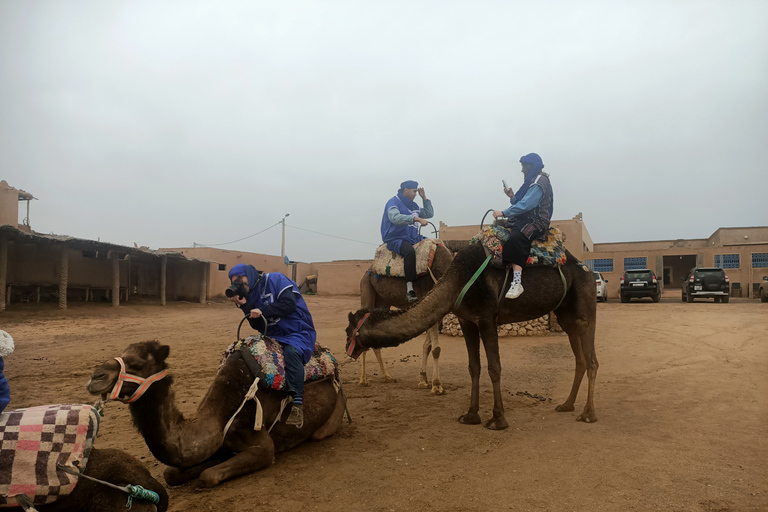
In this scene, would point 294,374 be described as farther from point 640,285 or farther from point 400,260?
point 640,285

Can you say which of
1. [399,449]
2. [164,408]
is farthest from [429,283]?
[164,408]

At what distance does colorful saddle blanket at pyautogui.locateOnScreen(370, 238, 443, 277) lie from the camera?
7.39 metres

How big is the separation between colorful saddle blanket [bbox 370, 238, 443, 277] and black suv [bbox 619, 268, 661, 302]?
20134 millimetres

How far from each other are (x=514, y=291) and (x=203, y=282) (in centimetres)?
2469

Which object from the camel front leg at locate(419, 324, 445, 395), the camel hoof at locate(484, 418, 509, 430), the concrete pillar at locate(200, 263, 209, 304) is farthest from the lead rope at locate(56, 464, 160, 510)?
the concrete pillar at locate(200, 263, 209, 304)

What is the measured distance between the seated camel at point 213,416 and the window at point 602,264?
106 feet

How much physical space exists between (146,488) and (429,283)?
5.12 metres

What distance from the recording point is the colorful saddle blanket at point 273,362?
4.25 m

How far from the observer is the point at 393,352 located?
12.0m

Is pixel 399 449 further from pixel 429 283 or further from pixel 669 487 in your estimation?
pixel 429 283

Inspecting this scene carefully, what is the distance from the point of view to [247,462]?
3957 millimetres

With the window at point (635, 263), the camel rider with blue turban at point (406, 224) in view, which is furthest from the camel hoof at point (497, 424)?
the window at point (635, 263)

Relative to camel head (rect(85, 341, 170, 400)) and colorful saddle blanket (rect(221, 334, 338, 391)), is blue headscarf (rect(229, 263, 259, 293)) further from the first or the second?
camel head (rect(85, 341, 170, 400))

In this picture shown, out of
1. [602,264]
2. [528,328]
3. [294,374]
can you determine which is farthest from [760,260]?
[294,374]
